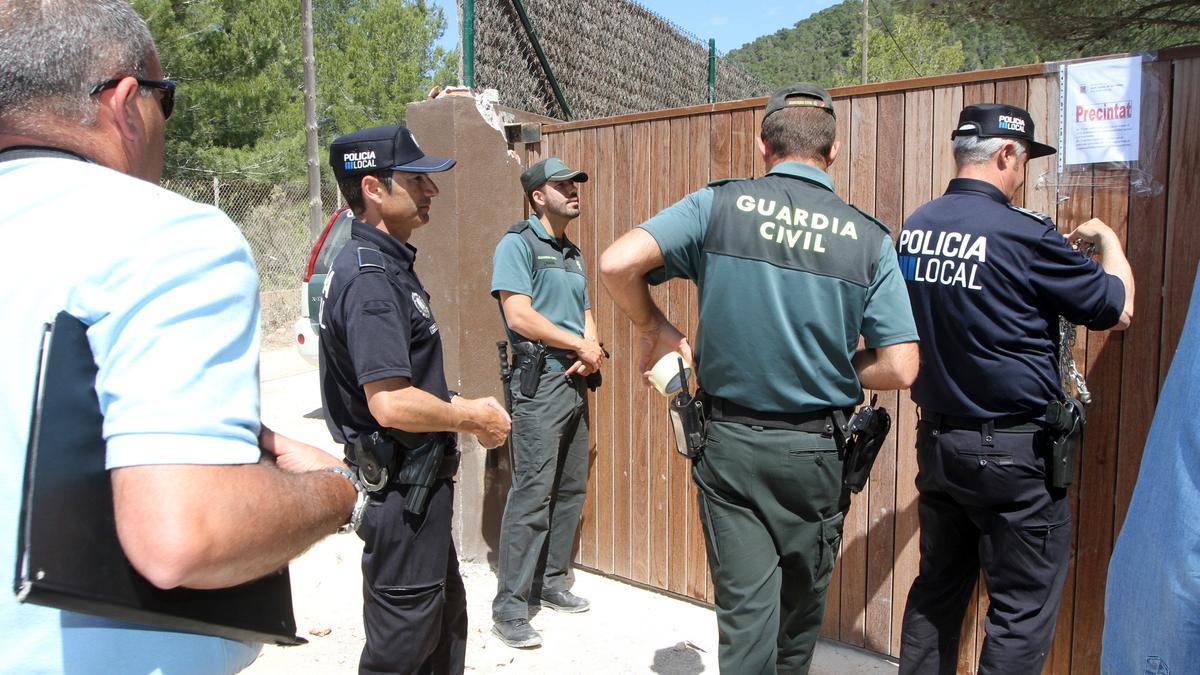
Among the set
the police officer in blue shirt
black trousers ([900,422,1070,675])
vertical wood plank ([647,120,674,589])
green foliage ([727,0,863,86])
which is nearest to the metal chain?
the police officer in blue shirt

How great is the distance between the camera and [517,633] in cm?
388

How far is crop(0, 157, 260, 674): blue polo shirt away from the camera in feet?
3.24

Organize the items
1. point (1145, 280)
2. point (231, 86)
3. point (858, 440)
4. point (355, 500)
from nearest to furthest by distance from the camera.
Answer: point (355, 500), point (858, 440), point (1145, 280), point (231, 86)

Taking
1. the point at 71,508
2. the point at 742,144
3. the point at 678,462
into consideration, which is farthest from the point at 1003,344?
the point at 71,508

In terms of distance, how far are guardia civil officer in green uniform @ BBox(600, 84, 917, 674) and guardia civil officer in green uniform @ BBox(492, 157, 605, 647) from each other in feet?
4.89

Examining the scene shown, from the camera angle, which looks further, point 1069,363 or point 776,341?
point 1069,363

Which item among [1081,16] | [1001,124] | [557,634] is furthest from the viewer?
[1081,16]

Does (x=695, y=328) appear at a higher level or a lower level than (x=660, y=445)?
higher

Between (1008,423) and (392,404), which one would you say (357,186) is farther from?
(1008,423)

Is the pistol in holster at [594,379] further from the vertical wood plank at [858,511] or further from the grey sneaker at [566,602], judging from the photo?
the vertical wood plank at [858,511]

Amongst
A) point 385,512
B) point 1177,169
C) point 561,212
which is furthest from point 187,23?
point 1177,169

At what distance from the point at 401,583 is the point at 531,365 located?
1.62m

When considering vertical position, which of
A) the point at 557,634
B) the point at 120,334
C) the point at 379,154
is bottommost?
the point at 557,634

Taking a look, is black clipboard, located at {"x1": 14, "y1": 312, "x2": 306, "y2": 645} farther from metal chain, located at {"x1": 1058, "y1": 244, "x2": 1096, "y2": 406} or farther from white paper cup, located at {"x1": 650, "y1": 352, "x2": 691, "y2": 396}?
metal chain, located at {"x1": 1058, "y1": 244, "x2": 1096, "y2": 406}
